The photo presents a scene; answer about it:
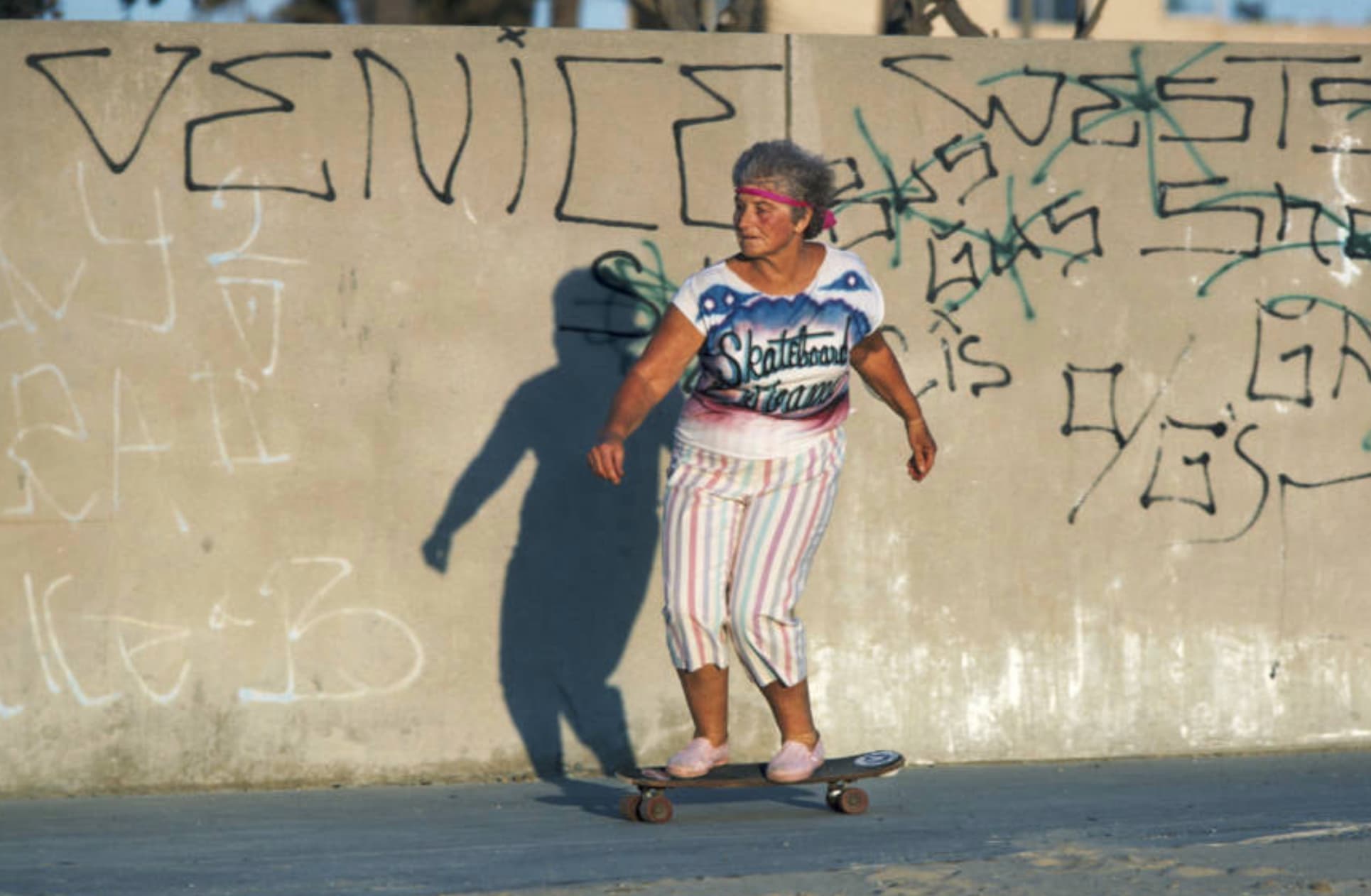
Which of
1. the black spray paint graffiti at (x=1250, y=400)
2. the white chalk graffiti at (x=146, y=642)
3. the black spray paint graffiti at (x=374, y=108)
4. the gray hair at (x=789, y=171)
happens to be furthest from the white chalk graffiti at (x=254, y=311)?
the black spray paint graffiti at (x=1250, y=400)

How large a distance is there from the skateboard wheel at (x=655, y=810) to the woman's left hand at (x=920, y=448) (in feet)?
3.61

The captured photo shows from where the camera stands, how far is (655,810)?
563cm

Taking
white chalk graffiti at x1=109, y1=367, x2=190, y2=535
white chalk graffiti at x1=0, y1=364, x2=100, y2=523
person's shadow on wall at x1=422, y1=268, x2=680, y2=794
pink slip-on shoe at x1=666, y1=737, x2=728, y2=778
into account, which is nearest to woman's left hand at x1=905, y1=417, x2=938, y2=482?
pink slip-on shoe at x1=666, y1=737, x2=728, y2=778

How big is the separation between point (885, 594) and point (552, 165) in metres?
1.64

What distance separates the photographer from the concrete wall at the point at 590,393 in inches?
242

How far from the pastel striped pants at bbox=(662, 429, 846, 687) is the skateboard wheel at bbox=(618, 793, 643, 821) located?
369 mm

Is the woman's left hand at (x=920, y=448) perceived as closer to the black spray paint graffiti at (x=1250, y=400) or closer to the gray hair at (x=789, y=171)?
the gray hair at (x=789, y=171)

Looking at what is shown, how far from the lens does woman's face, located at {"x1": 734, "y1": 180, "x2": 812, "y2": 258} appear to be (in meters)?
5.53

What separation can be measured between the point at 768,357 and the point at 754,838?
4.02ft

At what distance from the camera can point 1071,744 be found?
263 inches

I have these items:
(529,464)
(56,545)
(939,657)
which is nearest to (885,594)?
(939,657)

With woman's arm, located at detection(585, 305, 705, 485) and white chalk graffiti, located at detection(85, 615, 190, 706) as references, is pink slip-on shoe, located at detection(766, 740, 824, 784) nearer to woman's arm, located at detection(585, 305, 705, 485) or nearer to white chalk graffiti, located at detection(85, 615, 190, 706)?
woman's arm, located at detection(585, 305, 705, 485)

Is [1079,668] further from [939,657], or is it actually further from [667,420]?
[667,420]

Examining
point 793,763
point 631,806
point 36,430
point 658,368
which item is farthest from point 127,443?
point 793,763
